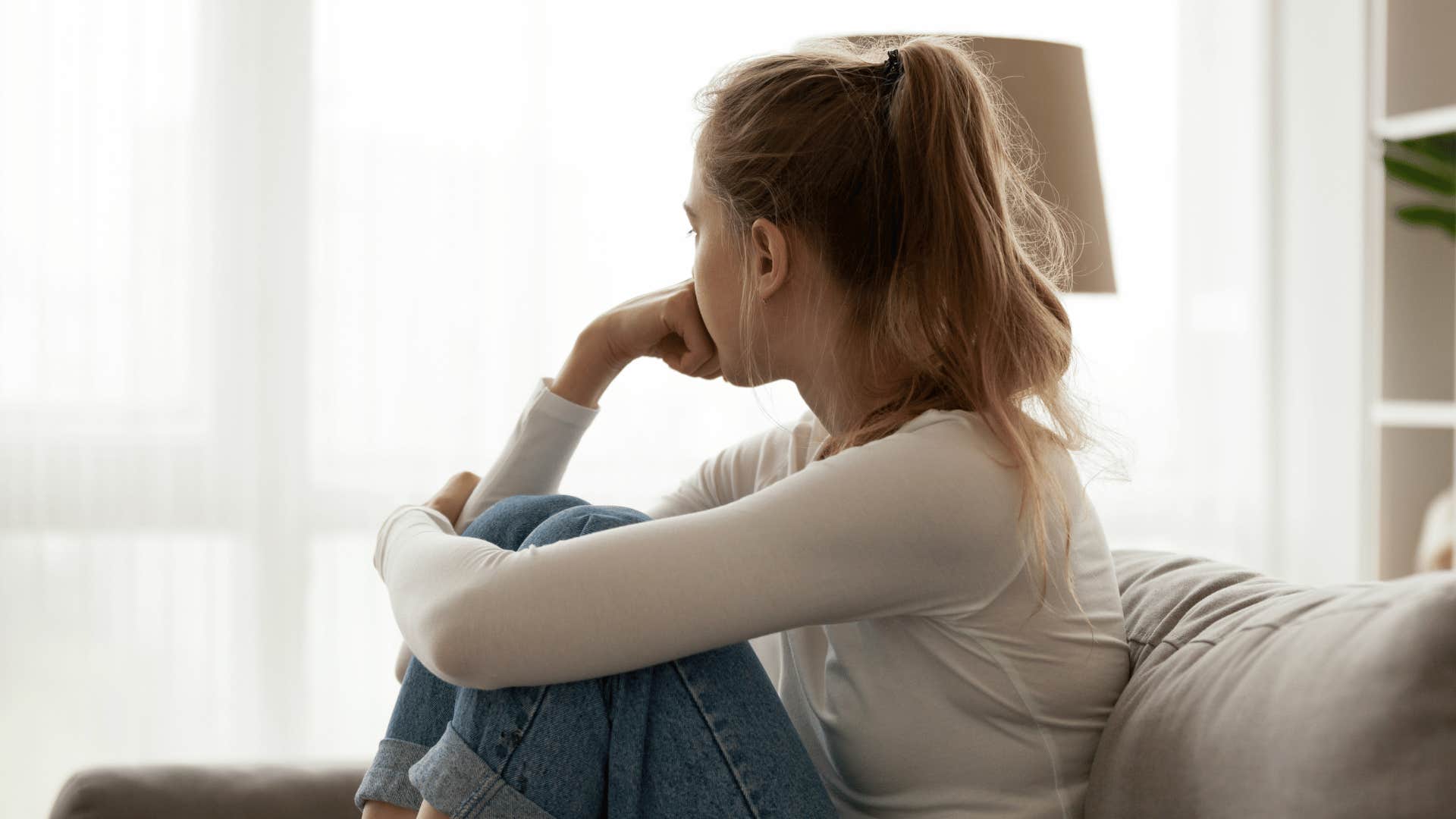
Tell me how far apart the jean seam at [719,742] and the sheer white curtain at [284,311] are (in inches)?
63.0

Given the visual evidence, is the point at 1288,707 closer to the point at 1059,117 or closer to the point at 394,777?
the point at 394,777

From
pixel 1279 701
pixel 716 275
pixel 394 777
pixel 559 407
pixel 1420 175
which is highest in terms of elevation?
pixel 1420 175

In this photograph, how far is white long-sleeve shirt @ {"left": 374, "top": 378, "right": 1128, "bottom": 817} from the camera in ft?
2.97

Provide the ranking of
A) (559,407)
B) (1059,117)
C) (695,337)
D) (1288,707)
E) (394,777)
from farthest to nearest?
(1059,117) < (559,407) < (695,337) < (394,777) < (1288,707)

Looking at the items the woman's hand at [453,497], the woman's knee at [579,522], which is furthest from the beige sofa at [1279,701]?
the woman's hand at [453,497]

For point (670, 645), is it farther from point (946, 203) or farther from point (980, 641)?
point (946, 203)

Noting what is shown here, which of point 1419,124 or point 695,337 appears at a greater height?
point 1419,124

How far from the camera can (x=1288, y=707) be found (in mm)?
785

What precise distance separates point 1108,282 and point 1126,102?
4.39ft

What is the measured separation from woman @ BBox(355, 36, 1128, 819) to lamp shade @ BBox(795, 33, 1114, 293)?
1.26ft

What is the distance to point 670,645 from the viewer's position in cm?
91

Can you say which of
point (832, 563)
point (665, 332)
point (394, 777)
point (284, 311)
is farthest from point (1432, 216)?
point (394, 777)

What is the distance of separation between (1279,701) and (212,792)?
1086mm

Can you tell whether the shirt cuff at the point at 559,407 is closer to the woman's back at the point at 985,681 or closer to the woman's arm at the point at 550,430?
the woman's arm at the point at 550,430
